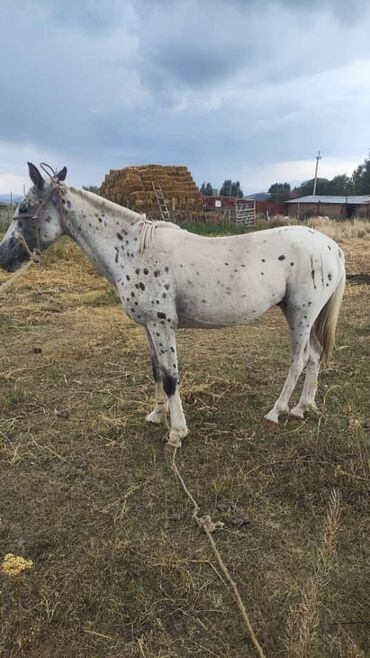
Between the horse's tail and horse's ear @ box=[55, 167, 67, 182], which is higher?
horse's ear @ box=[55, 167, 67, 182]

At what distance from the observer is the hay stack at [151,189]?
19.9 metres

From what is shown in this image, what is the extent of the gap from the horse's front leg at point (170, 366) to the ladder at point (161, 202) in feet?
56.0

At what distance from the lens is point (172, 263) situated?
332 cm

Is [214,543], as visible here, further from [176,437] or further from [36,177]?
[36,177]

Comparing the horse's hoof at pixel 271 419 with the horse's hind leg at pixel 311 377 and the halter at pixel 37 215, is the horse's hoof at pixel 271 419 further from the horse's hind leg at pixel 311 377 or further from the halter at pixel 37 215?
the halter at pixel 37 215

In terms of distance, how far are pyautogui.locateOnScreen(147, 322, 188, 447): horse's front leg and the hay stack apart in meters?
16.4

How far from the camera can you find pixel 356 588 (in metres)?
2.19

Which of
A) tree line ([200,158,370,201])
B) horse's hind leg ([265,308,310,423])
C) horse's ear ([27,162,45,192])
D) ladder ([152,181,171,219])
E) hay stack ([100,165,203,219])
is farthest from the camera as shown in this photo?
tree line ([200,158,370,201])

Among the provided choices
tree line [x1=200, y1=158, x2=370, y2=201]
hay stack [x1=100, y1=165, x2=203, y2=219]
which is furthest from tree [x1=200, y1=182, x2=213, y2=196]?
hay stack [x1=100, y1=165, x2=203, y2=219]

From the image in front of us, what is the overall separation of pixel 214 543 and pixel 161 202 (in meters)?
19.3

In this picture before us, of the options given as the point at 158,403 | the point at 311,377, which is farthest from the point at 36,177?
the point at 311,377

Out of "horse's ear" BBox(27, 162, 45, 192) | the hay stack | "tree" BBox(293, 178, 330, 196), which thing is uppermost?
"tree" BBox(293, 178, 330, 196)

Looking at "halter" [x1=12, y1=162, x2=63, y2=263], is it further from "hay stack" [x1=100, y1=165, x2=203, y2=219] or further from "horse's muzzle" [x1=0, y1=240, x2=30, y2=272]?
"hay stack" [x1=100, y1=165, x2=203, y2=219]

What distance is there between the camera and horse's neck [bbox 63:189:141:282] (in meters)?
3.43
